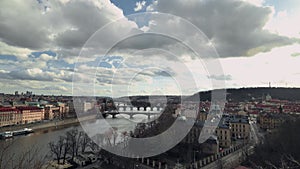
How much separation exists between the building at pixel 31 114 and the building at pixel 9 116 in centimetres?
30

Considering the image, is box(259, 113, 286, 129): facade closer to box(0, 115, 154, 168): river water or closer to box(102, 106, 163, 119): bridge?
box(0, 115, 154, 168): river water

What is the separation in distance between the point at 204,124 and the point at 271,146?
1754 millimetres

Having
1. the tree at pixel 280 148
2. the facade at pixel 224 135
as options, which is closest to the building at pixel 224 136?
the facade at pixel 224 135

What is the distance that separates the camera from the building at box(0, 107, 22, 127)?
8.48 metres

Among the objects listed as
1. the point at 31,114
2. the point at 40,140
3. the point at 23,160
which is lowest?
the point at 40,140

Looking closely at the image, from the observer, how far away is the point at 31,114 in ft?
33.4

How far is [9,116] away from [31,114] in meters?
1.33

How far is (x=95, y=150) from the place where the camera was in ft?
16.2

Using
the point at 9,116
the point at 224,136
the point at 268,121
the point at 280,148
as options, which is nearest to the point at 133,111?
the point at 9,116

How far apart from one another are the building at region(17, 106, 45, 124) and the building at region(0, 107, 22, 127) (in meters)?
0.30

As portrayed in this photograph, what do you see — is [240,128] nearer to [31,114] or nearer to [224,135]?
[224,135]

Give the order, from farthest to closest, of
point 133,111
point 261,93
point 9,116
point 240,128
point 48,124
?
1. point 261,93
2. point 133,111
3. point 48,124
4. point 9,116
5. point 240,128

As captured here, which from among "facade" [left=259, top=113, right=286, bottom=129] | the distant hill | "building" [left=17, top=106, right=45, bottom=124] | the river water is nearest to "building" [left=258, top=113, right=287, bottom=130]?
"facade" [left=259, top=113, right=286, bottom=129]

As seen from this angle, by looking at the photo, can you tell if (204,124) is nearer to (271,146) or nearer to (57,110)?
(271,146)
